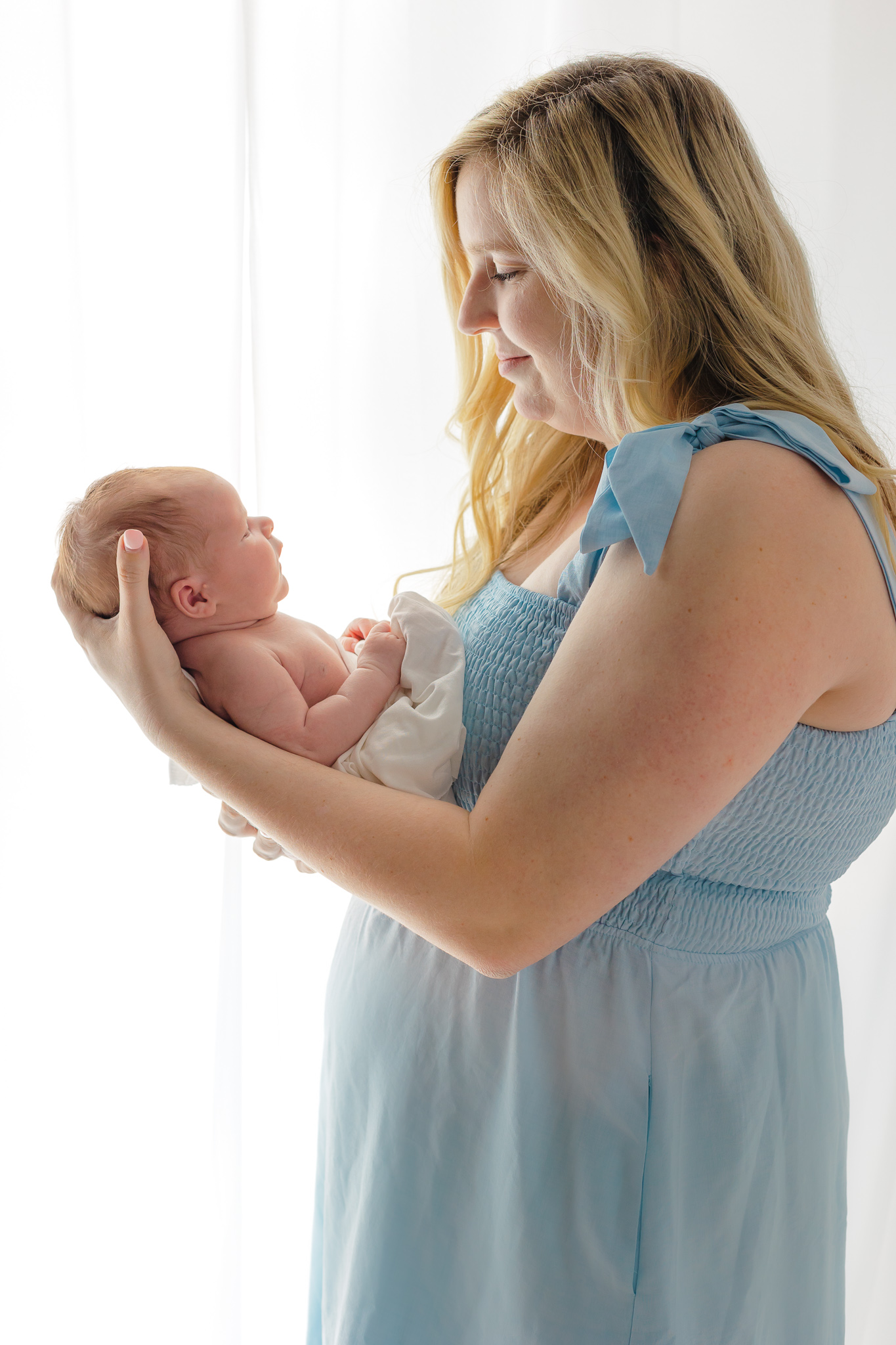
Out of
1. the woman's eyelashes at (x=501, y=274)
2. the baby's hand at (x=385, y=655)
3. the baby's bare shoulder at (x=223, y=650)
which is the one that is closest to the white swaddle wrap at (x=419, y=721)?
the baby's hand at (x=385, y=655)

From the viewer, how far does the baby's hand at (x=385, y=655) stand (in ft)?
3.50

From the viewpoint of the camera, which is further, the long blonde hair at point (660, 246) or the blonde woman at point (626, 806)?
the long blonde hair at point (660, 246)

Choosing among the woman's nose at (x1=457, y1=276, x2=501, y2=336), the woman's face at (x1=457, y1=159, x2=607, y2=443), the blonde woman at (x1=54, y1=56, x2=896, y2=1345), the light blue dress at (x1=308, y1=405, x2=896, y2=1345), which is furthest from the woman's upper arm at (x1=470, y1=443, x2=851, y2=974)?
the woman's nose at (x1=457, y1=276, x2=501, y2=336)

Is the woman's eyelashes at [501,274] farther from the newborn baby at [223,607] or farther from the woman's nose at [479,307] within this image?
the newborn baby at [223,607]

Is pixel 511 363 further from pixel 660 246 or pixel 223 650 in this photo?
pixel 223 650

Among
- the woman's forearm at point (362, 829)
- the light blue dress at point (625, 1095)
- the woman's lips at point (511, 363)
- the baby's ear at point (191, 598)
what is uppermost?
the woman's lips at point (511, 363)

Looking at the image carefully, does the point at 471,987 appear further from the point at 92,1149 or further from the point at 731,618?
the point at 92,1149

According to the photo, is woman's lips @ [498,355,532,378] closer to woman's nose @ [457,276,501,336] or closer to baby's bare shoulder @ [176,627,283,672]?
woman's nose @ [457,276,501,336]

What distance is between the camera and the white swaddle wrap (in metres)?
0.95

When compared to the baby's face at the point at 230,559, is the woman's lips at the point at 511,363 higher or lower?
higher

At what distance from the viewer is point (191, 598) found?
106 cm

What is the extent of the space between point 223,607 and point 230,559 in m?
0.06

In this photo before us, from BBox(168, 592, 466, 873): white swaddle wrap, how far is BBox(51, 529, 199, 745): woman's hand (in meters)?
0.13

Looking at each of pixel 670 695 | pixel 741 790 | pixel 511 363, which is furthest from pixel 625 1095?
pixel 511 363
